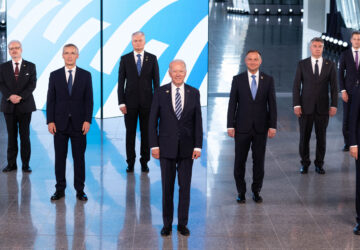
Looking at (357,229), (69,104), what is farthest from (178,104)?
(357,229)

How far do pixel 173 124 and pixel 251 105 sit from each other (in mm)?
1281

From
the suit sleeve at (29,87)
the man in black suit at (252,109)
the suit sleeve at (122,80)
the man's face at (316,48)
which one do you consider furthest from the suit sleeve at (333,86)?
the suit sleeve at (29,87)

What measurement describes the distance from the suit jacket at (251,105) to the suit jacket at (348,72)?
2.44 metres

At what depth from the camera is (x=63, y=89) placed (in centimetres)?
724

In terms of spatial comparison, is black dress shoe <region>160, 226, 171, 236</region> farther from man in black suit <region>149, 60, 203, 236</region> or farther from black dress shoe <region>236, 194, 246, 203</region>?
black dress shoe <region>236, 194, 246, 203</region>

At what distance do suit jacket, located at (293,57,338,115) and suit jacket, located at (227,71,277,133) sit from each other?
1283 millimetres

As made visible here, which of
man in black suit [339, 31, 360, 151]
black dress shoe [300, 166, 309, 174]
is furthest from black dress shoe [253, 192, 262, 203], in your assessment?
man in black suit [339, 31, 360, 151]

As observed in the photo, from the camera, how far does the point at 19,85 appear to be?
8398 millimetres

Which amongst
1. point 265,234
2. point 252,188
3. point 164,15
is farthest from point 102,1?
point 265,234

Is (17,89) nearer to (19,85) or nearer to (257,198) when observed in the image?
(19,85)

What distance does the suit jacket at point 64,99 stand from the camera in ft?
23.7

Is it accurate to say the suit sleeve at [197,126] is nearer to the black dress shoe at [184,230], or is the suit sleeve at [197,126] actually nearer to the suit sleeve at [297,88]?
the black dress shoe at [184,230]

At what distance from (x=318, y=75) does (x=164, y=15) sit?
4589 mm

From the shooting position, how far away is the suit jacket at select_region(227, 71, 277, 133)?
7.18 metres
